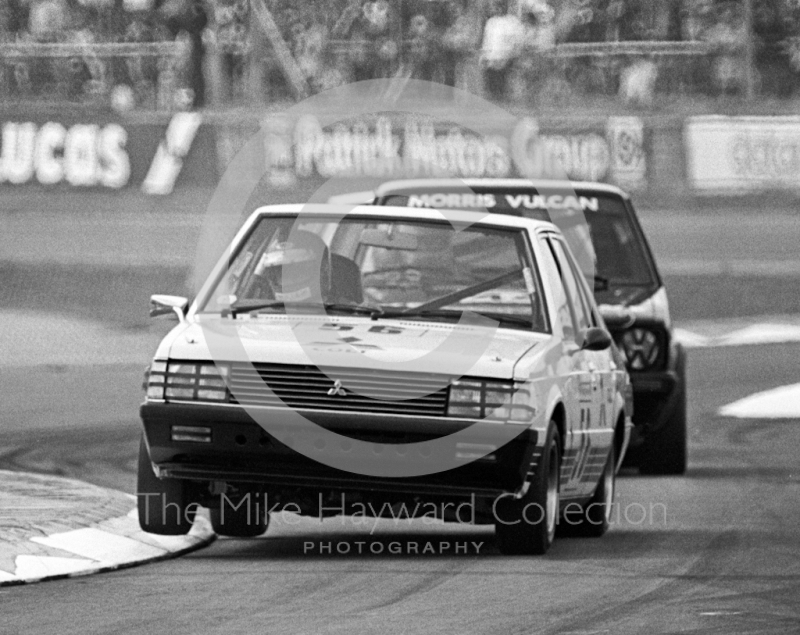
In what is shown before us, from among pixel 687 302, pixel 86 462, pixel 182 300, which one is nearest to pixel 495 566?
pixel 182 300

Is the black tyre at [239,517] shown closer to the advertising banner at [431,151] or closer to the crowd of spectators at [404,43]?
the advertising banner at [431,151]

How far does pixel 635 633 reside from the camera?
5957 millimetres

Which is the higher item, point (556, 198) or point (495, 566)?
point (556, 198)

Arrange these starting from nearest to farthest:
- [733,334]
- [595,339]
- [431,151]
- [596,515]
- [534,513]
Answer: [534,513]
[595,339]
[596,515]
[733,334]
[431,151]

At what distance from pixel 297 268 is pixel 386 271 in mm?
517

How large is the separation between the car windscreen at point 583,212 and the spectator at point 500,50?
1183 cm

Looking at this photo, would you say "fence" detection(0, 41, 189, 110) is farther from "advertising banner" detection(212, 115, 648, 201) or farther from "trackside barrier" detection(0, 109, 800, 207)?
"advertising banner" detection(212, 115, 648, 201)

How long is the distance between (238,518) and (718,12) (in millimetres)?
16598

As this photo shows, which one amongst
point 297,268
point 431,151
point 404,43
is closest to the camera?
point 297,268

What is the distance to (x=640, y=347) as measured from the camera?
38.3 ft

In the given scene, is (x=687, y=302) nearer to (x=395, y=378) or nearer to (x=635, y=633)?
(x=395, y=378)

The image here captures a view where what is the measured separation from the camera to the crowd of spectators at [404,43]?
23.6 meters

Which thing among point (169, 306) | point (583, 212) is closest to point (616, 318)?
point (583, 212)
